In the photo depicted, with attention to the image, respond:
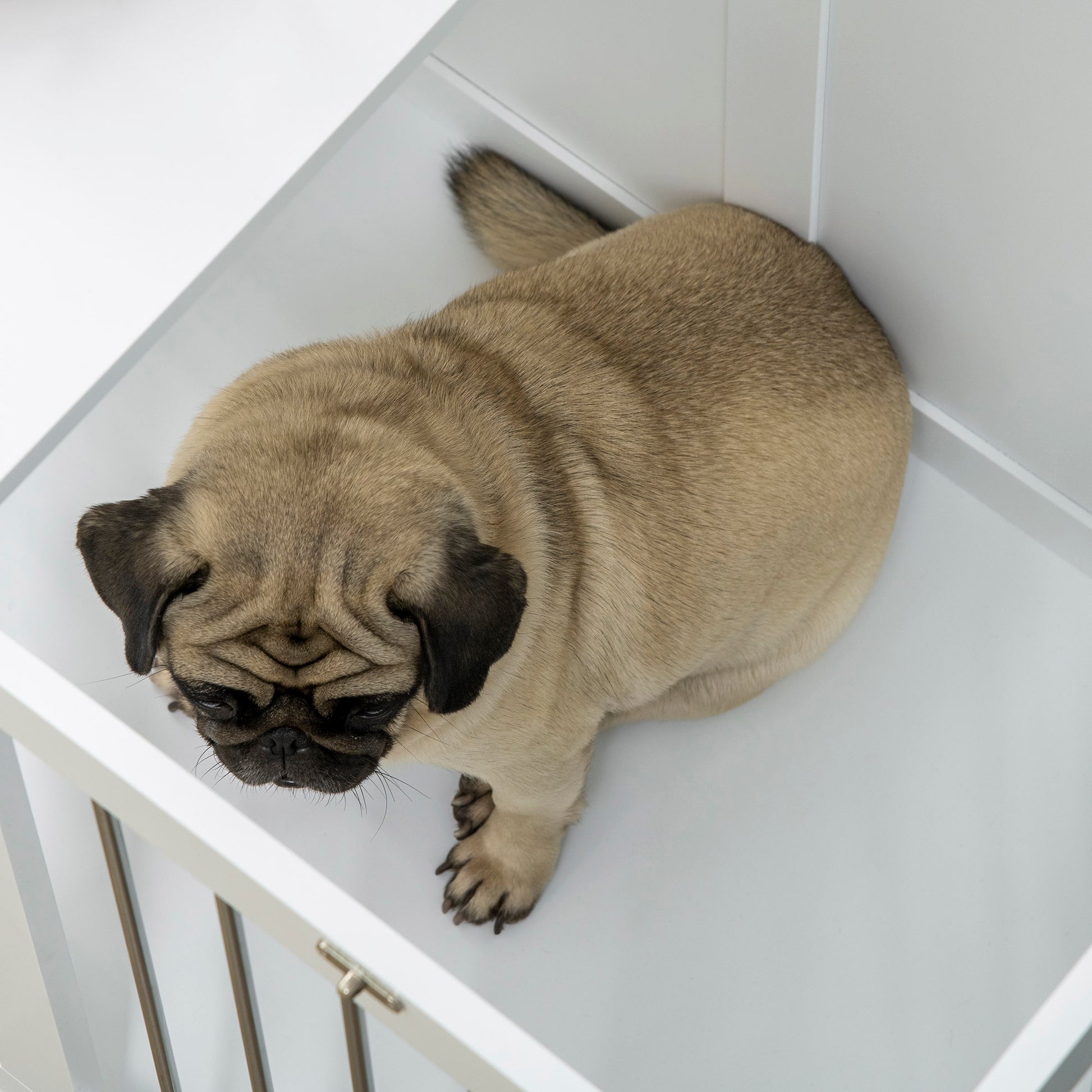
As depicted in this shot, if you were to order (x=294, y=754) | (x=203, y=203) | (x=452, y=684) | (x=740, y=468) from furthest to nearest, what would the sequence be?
(x=740, y=468)
(x=203, y=203)
(x=294, y=754)
(x=452, y=684)

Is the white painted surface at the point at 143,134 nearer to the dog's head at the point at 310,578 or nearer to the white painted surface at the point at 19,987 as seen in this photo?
the dog's head at the point at 310,578

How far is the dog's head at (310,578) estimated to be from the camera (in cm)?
150

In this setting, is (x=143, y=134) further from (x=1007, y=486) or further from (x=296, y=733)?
(x=1007, y=486)

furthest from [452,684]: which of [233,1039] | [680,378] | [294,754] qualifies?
[233,1039]

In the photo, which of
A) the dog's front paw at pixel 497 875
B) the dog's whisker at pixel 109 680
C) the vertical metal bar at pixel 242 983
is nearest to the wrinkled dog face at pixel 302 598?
the vertical metal bar at pixel 242 983

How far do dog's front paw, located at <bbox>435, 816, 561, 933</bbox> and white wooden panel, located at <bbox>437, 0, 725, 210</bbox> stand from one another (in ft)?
4.13

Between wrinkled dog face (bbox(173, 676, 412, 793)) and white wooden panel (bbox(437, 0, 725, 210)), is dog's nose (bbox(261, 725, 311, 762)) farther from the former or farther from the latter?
white wooden panel (bbox(437, 0, 725, 210))

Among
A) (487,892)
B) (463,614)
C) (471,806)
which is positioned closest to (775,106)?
(463,614)

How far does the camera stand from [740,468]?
80.3 inches

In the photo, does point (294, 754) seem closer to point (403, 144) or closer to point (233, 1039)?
point (233, 1039)

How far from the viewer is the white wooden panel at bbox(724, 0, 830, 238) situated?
6.94 feet

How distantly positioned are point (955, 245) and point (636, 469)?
2.25 ft

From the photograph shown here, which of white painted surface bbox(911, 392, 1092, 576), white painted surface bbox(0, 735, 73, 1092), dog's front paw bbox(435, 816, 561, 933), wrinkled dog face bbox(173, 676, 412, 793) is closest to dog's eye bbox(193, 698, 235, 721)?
wrinkled dog face bbox(173, 676, 412, 793)

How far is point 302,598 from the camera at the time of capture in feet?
4.93
